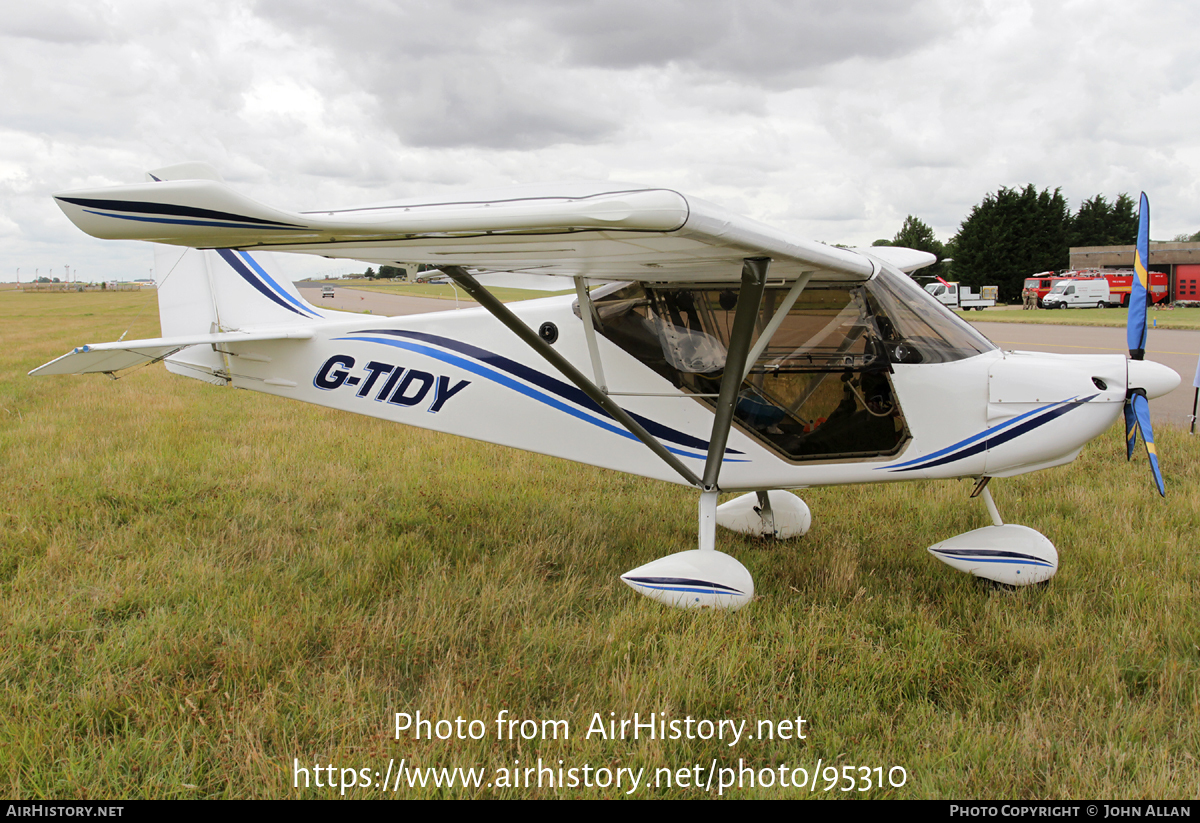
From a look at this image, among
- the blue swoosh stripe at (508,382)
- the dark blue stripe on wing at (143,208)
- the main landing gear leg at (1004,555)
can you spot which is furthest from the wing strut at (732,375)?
the dark blue stripe on wing at (143,208)

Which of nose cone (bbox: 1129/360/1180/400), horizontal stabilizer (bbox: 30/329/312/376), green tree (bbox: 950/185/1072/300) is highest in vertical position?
green tree (bbox: 950/185/1072/300)

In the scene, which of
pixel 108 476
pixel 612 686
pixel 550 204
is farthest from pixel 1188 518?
pixel 108 476

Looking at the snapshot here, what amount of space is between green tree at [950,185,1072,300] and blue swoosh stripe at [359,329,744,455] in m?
56.2

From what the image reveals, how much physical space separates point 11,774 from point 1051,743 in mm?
3807

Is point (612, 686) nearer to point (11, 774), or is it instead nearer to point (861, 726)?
point (861, 726)

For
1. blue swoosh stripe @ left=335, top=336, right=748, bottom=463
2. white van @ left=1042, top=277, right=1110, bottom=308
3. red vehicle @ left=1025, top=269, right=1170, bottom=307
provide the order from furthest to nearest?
red vehicle @ left=1025, top=269, right=1170, bottom=307 → white van @ left=1042, top=277, right=1110, bottom=308 → blue swoosh stripe @ left=335, top=336, right=748, bottom=463

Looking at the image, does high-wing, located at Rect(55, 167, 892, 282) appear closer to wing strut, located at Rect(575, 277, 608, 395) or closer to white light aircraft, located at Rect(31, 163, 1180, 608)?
white light aircraft, located at Rect(31, 163, 1180, 608)

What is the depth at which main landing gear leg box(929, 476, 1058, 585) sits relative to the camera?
3.97 m

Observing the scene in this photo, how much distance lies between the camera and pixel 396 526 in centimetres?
531

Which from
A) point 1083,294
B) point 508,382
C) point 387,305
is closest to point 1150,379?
point 508,382

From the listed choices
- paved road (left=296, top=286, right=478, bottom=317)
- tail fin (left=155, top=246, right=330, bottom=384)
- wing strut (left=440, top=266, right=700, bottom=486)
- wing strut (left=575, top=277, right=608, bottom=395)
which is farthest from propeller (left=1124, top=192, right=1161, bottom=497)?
paved road (left=296, top=286, right=478, bottom=317)

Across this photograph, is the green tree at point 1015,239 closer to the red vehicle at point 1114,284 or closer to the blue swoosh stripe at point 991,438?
the red vehicle at point 1114,284

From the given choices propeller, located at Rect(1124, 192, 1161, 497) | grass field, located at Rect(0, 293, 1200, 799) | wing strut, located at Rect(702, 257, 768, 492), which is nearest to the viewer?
grass field, located at Rect(0, 293, 1200, 799)

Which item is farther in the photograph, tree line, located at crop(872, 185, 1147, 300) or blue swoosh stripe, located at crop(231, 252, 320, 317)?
tree line, located at crop(872, 185, 1147, 300)
